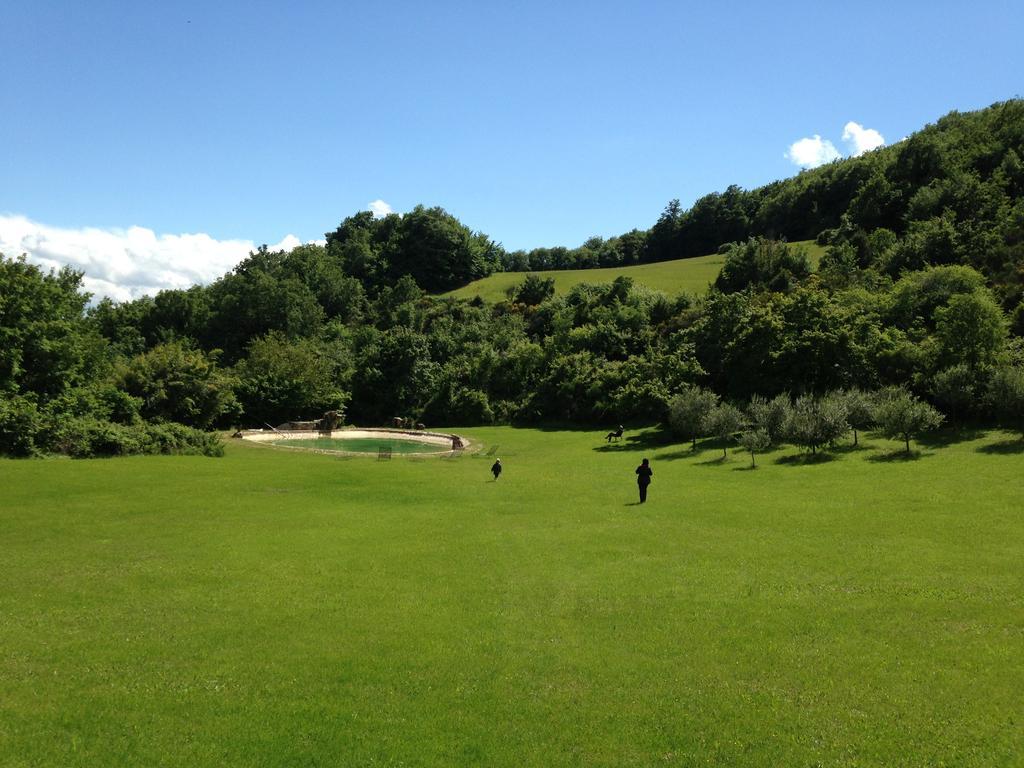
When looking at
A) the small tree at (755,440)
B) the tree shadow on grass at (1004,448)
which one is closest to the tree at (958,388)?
the tree shadow on grass at (1004,448)

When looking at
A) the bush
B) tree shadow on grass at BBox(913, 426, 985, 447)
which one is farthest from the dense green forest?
tree shadow on grass at BBox(913, 426, 985, 447)

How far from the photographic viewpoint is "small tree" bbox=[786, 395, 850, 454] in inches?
1490

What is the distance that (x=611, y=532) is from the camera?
23250 mm

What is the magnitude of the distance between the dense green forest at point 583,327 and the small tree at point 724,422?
3499 millimetres

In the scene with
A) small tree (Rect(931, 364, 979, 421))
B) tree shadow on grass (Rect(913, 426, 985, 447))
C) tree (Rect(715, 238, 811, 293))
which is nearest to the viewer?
tree shadow on grass (Rect(913, 426, 985, 447))

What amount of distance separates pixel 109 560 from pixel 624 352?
5990 cm

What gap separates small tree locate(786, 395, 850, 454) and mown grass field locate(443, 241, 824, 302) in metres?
48.1

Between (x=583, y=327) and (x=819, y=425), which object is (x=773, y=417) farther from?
(x=583, y=327)

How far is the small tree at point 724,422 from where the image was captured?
4306 cm

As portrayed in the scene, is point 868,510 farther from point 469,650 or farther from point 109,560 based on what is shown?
point 109,560

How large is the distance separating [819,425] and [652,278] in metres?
66.0

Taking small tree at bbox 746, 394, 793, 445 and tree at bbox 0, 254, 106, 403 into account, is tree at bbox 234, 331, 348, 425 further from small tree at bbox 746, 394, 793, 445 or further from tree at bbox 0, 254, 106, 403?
small tree at bbox 746, 394, 793, 445

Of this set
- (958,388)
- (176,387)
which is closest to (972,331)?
(958,388)

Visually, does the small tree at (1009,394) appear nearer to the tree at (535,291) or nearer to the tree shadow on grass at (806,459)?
the tree shadow on grass at (806,459)
